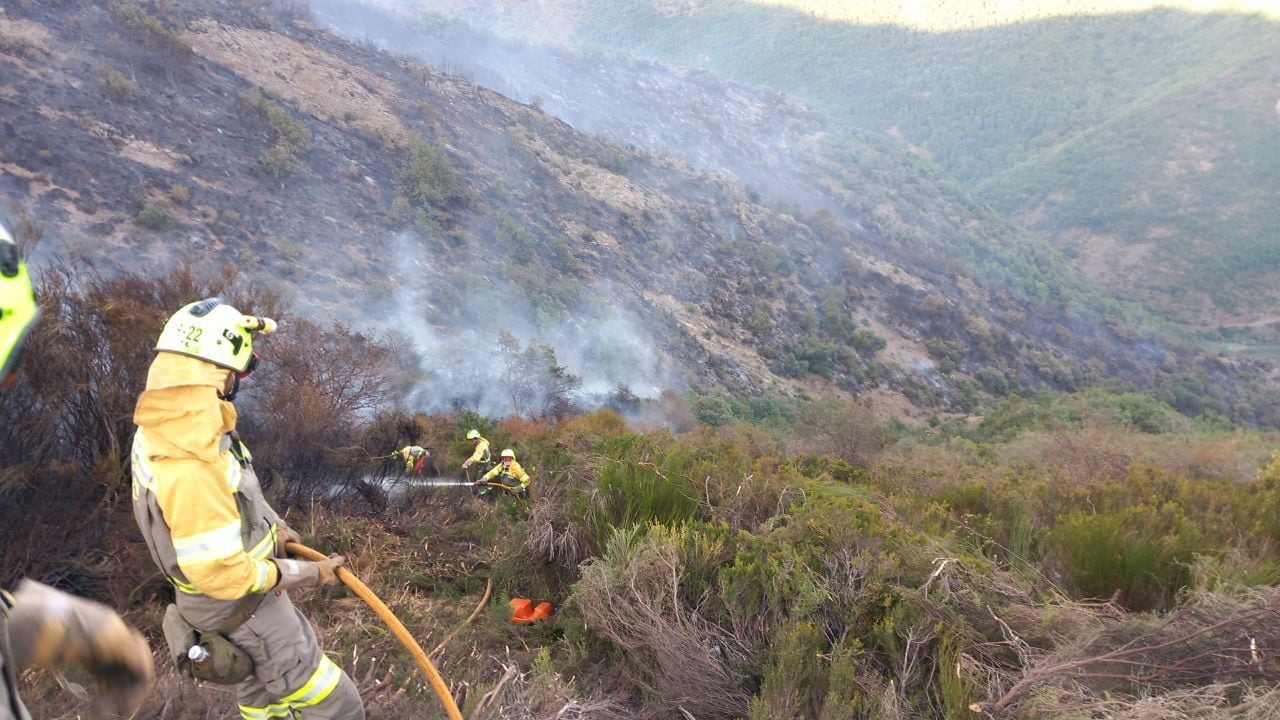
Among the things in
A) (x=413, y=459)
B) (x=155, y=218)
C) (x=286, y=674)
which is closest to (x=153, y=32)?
(x=155, y=218)

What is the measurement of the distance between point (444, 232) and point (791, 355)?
1247 centimetres

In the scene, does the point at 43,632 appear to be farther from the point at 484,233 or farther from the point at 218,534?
the point at 484,233

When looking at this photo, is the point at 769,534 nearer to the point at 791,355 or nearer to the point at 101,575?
the point at 101,575

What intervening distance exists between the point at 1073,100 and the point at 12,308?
73.7 meters

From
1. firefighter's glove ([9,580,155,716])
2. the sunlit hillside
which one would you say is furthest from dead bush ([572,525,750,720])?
the sunlit hillside

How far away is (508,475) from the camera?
6.88 m

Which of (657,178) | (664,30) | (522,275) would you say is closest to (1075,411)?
(522,275)

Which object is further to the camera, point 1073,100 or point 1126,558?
point 1073,100

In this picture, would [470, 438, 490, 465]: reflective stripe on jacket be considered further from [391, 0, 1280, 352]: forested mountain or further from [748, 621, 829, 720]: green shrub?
[391, 0, 1280, 352]: forested mountain

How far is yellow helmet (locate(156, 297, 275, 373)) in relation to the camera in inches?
86.1

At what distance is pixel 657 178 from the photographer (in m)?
31.2

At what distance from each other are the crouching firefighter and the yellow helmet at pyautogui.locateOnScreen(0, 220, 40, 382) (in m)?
0.85

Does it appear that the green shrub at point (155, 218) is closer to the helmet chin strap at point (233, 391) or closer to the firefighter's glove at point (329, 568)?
the helmet chin strap at point (233, 391)

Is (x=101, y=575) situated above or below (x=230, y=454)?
below
